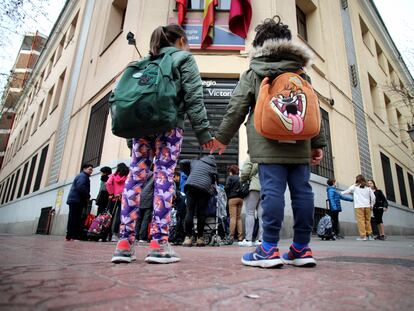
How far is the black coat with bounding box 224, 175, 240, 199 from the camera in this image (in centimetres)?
576

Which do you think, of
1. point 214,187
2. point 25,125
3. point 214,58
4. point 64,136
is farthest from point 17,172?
point 214,187

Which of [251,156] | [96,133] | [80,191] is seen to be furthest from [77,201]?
[251,156]

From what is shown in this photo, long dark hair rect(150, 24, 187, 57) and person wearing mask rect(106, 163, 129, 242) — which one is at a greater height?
long dark hair rect(150, 24, 187, 57)

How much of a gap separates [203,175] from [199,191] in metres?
0.27

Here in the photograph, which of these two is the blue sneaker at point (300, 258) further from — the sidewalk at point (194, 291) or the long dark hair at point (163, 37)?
the long dark hair at point (163, 37)

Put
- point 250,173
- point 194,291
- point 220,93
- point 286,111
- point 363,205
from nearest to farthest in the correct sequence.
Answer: point 194,291 < point 286,111 < point 250,173 < point 363,205 < point 220,93

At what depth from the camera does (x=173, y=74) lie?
2.24 metres

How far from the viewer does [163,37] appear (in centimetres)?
242

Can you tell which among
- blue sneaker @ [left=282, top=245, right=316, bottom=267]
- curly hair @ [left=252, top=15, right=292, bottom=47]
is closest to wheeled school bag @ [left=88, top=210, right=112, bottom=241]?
blue sneaker @ [left=282, top=245, right=316, bottom=267]

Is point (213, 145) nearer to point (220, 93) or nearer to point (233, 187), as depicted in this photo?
point (233, 187)

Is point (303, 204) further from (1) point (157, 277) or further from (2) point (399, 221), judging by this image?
(2) point (399, 221)

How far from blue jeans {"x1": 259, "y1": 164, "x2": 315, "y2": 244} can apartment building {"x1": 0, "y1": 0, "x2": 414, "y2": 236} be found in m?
5.40

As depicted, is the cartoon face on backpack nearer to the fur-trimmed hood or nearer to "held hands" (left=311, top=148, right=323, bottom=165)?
the fur-trimmed hood

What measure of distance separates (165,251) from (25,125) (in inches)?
937
